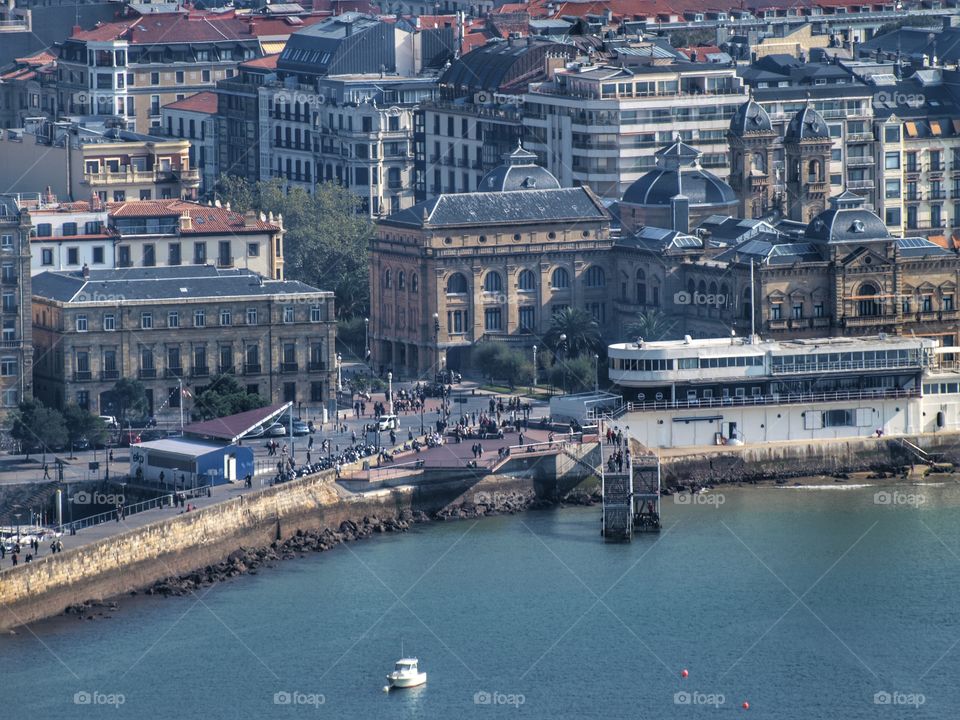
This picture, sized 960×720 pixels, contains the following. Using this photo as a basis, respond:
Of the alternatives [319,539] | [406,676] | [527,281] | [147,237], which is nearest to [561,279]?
[527,281]

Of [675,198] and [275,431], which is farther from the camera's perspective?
[675,198]

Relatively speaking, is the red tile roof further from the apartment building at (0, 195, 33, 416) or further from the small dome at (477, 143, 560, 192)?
the apartment building at (0, 195, 33, 416)

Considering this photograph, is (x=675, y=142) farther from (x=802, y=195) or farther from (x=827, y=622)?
(x=827, y=622)

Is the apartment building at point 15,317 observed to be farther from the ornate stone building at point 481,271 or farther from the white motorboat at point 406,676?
the white motorboat at point 406,676

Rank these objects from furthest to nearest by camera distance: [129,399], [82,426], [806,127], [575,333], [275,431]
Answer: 1. [806,127]
2. [575,333]
3. [129,399]
4. [275,431]
5. [82,426]

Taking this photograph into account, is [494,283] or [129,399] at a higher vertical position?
[494,283]

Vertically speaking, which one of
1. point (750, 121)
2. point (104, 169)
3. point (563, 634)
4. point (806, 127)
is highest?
point (750, 121)

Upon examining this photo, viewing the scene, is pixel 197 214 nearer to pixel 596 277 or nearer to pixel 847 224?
pixel 596 277

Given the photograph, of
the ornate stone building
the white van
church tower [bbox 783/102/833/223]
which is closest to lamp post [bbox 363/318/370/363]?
the ornate stone building
